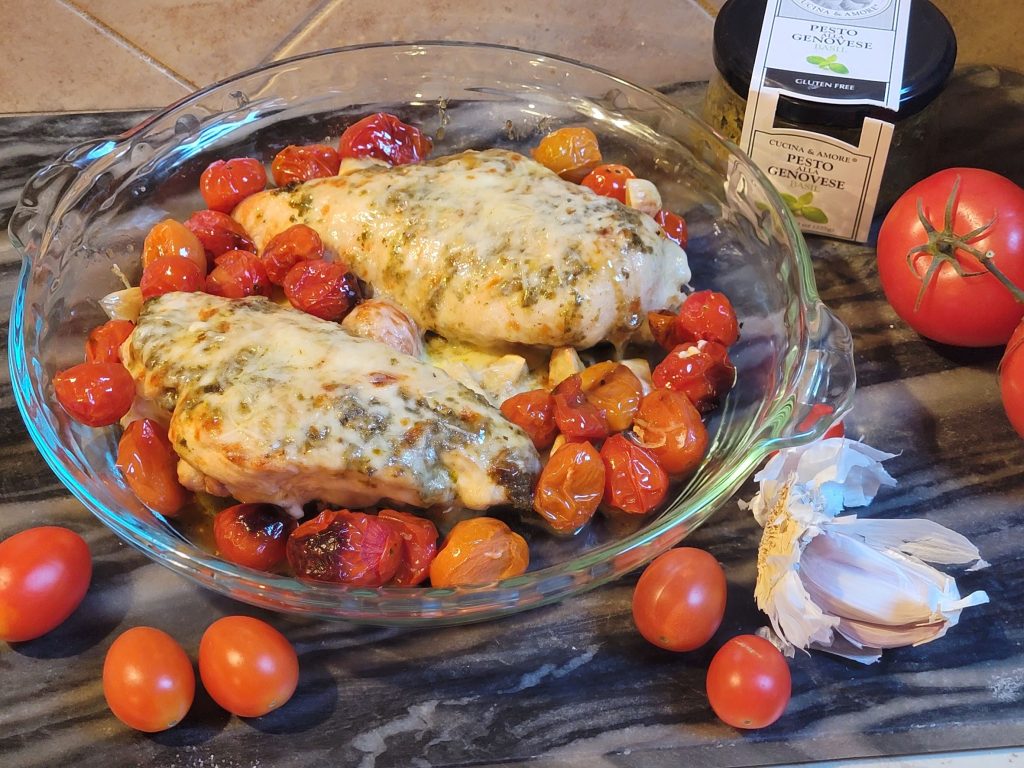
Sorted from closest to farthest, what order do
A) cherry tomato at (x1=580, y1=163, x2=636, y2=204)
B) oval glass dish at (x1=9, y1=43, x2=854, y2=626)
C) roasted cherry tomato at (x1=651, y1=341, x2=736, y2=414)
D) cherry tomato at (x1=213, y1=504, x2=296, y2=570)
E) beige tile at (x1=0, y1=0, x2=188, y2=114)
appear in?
oval glass dish at (x1=9, y1=43, x2=854, y2=626) < cherry tomato at (x1=213, y1=504, x2=296, y2=570) < roasted cherry tomato at (x1=651, y1=341, x2=736, y2=414) < cherry tomato at (x1=580, y1=163, x2=636, y2=204) < beige tile at (x1=0, y1=0, x2=188, y2=114)

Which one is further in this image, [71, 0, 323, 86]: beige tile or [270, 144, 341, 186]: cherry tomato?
[71, 0, 323, 86]: beige tile

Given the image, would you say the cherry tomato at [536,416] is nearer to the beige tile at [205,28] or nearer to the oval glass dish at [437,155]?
the oval glass dish at [437,155]

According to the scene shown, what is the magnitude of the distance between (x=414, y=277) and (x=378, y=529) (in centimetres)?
44

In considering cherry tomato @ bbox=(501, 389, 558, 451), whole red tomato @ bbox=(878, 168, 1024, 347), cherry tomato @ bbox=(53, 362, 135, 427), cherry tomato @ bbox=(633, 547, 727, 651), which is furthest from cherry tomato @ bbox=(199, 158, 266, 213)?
whole red tomato @ bbox=(878, 168, 1024, 347)

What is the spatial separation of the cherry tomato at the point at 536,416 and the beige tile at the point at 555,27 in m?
1.11

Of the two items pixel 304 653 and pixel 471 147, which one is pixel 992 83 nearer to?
pixel 471 147

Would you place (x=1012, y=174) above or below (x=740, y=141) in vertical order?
below

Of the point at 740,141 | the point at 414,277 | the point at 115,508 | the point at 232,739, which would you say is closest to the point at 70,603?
the point at 115,508

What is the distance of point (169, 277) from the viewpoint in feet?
4.96

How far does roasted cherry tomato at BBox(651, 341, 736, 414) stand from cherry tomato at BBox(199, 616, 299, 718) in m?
0.64

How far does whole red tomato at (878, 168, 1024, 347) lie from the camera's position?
1507 millimetres

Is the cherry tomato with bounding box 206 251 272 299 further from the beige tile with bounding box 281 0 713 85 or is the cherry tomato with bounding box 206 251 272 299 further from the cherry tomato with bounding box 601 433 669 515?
the beige tile with bounding box 281 0 713 85

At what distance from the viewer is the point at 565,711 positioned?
125cm

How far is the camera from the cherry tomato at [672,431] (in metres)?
1.38
